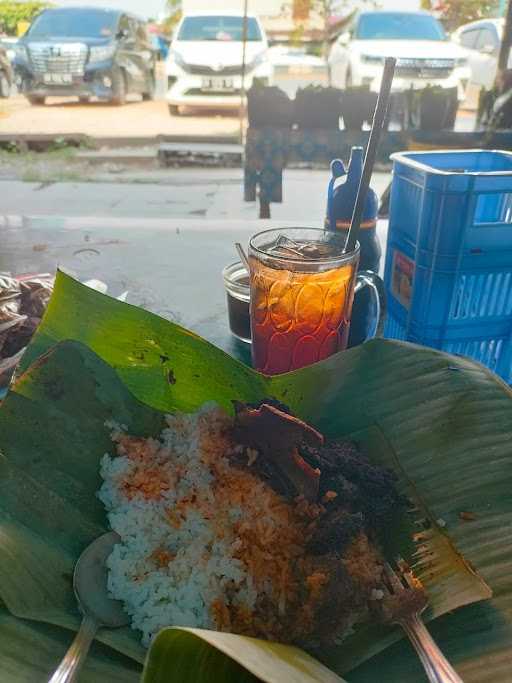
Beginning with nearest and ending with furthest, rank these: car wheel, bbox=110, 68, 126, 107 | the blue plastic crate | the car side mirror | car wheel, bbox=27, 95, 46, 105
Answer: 1. the blue plastic crate
2. car wheel, bbox=110, 68, 126, 107
3. car wheel, bbox=27, 95, 46, 105
4. the car side mirror

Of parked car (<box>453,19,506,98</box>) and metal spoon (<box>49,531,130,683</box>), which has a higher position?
parked car (<box>453,19,506,98</box>)

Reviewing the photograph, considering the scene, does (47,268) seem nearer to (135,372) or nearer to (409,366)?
(135,372)

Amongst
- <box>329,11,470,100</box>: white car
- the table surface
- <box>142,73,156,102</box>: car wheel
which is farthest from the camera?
<box>142,73,156,102</box>: car wheel

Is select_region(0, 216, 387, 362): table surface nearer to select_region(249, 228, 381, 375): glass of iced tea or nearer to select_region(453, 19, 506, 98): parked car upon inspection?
select_region(249, 228, 381, 375): glass of iced tea

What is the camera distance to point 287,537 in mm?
765

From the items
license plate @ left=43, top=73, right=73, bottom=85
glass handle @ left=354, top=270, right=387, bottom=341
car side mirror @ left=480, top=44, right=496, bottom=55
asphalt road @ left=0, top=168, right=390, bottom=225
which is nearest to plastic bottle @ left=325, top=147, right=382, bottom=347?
glass handle @ left=354, top=270, right=387, bottom=341

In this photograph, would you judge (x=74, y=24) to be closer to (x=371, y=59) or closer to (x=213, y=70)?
(x=213, y=70)

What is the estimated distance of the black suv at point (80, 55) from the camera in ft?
34.3

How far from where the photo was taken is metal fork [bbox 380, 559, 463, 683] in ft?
2.09

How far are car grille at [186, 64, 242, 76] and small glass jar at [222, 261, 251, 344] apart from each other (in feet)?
31.1

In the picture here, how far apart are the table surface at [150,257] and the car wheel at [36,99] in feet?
33.6

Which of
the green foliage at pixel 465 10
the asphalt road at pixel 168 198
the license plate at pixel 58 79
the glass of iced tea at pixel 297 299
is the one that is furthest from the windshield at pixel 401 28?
the glass of iced tea at pixel 297 299

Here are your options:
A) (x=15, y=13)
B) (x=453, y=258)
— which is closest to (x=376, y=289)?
(x=453, y=258)

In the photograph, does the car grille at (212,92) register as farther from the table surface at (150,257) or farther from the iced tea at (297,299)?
the iced tea at (297,299)
